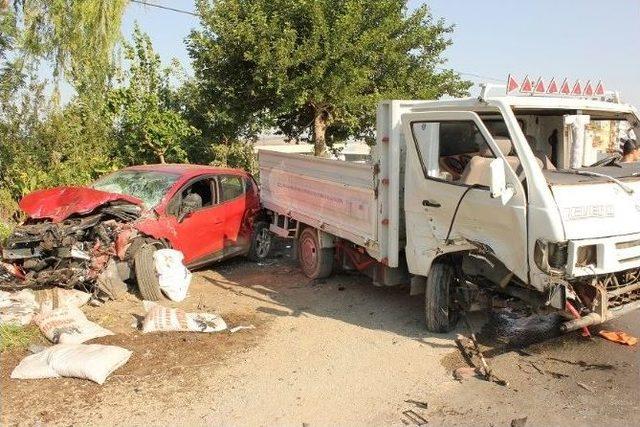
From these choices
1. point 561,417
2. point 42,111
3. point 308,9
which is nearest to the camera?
point 561,417

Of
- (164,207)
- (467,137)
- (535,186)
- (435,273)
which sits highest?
(467,137)

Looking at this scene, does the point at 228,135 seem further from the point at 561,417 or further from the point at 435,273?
the point at 561,417

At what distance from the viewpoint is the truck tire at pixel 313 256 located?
7.50 metres

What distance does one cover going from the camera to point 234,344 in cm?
539

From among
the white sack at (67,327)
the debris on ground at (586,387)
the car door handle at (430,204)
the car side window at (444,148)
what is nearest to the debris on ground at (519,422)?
the debris on ground at (586,387)

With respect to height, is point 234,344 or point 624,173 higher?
point 624,173

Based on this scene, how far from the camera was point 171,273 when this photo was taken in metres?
6.69

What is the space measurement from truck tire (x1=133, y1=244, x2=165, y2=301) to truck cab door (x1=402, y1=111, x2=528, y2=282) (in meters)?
3.05

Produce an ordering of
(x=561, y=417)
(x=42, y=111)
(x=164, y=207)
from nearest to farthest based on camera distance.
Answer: (x=561, y=417)
(x=164, y=207)
(x=42, y=111)

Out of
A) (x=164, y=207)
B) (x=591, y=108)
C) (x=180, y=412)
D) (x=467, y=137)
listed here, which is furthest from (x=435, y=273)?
(x=164, y=207)

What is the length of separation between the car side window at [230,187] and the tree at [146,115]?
3.85 metres

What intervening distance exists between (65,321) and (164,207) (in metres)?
2.11

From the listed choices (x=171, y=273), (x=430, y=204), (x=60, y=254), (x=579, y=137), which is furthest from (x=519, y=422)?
(x=60, y=254)

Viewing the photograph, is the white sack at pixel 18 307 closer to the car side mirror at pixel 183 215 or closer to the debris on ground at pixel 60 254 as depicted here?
the debris on ground at pixel 60 254
